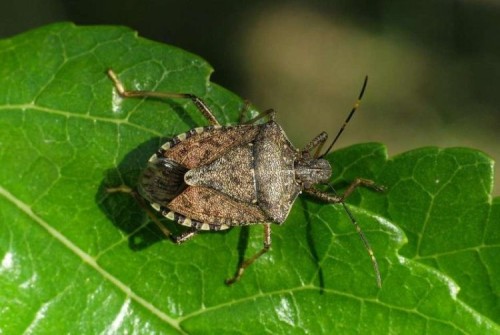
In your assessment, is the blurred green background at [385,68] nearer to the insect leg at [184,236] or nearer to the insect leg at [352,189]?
the insect leg at [352,189]

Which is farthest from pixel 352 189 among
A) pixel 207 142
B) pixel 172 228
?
pixel 172 228

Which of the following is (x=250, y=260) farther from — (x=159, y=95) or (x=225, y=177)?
(x=159, y=95)

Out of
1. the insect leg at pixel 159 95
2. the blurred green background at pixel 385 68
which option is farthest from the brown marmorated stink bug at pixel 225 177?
the blurred green background at pixel 385 68

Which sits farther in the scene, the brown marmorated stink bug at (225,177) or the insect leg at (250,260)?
the brown marmorated stink bug at (225,177)

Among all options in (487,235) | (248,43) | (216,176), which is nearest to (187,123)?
(216,176)

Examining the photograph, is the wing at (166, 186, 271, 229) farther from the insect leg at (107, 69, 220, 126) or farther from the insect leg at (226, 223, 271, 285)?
the insect leg at (107, 69, 220, 126)

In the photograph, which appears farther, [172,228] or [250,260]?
[172,228]

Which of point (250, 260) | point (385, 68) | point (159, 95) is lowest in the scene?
point (385, 68)
